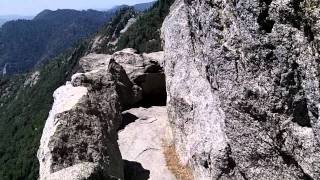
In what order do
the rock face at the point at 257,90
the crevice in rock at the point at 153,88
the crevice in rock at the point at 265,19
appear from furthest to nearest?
the crevice in rock at the point at 153,88
the crevice in rock at the point at 265,19
the rock face at the point at 257,90

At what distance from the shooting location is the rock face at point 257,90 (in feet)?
45.2

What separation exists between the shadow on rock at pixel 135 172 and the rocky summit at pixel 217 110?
53 mm

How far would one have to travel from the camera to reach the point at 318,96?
13.3m

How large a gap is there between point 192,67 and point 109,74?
9.52 meters

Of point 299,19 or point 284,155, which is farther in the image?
point 284,155

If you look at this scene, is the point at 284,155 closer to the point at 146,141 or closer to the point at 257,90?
the point at 257,90

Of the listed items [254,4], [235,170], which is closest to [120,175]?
[235,170]

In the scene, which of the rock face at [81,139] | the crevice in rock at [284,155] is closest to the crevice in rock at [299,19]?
the crevice in rock at [284,155]

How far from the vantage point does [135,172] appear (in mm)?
24203

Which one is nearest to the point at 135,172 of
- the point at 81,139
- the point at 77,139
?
the point at 81,139

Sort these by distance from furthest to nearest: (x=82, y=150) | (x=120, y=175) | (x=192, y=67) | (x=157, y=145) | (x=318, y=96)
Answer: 1. (x=157, y=145)
2. (x=192, y=67)
3. (x=120, y=175)
4. (x=82, y=150)
5. (x=318, y=96)

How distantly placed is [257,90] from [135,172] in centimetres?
1058

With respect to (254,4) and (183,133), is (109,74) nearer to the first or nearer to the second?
(183,133)

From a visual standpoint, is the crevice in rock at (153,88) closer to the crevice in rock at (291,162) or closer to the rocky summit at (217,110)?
the rocky summit at (217,110)
